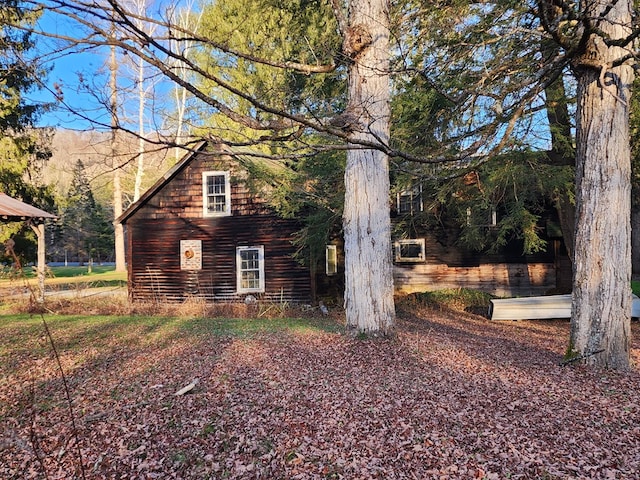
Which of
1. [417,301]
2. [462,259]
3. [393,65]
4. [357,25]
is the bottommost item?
[417,301]

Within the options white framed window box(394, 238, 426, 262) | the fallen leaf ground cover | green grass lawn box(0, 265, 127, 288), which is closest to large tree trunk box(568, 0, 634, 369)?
the fallen leaf ground cover

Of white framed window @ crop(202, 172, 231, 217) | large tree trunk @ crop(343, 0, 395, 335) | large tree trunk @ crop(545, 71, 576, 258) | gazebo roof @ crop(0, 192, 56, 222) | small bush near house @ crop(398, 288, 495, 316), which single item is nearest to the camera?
large tree trunk @ crop(343, 0, 395, 335)

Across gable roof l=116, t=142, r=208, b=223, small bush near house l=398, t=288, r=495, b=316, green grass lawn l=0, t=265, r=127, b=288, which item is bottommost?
small bush near house l=398, t=288, r=495, b=316

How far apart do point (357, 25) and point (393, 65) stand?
0.92 meters

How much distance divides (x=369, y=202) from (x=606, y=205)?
3424mm

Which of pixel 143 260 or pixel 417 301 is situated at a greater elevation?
pixel 143 260

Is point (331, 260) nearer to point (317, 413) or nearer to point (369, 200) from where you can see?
point (369, 200)

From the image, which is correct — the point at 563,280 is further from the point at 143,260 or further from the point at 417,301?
the point at 143,260

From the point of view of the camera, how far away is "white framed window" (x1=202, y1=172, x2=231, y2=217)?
1566cm

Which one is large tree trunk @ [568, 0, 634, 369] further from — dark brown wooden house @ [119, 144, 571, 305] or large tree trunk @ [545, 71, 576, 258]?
dark brown wooden house @ [119, 144, 571, 305]

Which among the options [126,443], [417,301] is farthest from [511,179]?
[126,443]

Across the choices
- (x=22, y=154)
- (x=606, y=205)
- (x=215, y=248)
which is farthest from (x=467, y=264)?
(x=22, y=154)

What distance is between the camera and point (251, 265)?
1569cm

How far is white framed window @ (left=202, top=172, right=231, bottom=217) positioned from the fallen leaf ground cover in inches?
356
